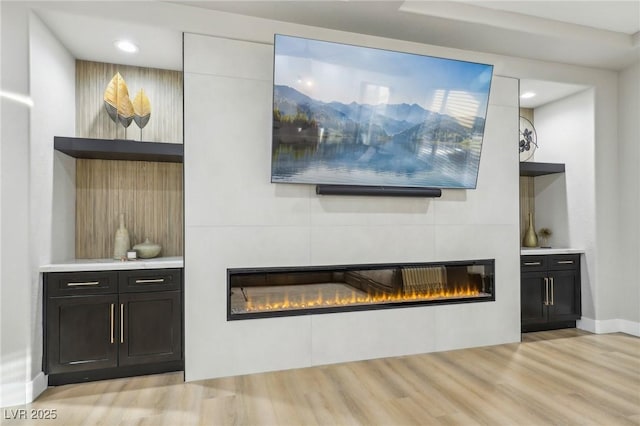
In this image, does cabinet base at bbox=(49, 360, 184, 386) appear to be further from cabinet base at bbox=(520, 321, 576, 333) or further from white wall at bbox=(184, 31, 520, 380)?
cabinet base at bbox=(520, 321, 576, 333)

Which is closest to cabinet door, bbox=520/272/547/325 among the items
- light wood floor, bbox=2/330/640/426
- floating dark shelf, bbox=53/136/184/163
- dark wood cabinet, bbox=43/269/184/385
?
light wood floor, bbox=2/330/640/426

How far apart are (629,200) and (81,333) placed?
523cm

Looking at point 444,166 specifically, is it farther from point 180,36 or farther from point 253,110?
point 180,36

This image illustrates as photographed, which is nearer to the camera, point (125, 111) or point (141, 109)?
point (125, 111)

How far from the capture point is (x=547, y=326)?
13.4ft

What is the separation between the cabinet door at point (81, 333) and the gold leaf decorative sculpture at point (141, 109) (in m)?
1.47

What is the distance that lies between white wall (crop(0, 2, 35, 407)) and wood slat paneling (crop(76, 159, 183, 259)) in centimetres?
75

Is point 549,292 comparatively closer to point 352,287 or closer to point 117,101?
point 352,287

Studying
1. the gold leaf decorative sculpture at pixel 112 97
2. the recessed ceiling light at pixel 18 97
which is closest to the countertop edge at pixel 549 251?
the gold leaf decorative sculpture at pixel 112 97

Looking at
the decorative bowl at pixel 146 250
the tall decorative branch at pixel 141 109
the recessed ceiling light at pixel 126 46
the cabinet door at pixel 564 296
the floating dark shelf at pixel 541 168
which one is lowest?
the cabinet door at pixel 564 296

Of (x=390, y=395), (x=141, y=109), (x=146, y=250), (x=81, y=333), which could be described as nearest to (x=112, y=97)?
(x=141, y=109)

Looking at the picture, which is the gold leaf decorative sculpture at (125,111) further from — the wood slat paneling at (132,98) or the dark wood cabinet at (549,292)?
the dark wood cabinet at (549,292)

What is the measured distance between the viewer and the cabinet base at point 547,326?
4.02 metres

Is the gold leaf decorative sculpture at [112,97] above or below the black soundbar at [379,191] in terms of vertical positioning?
above
